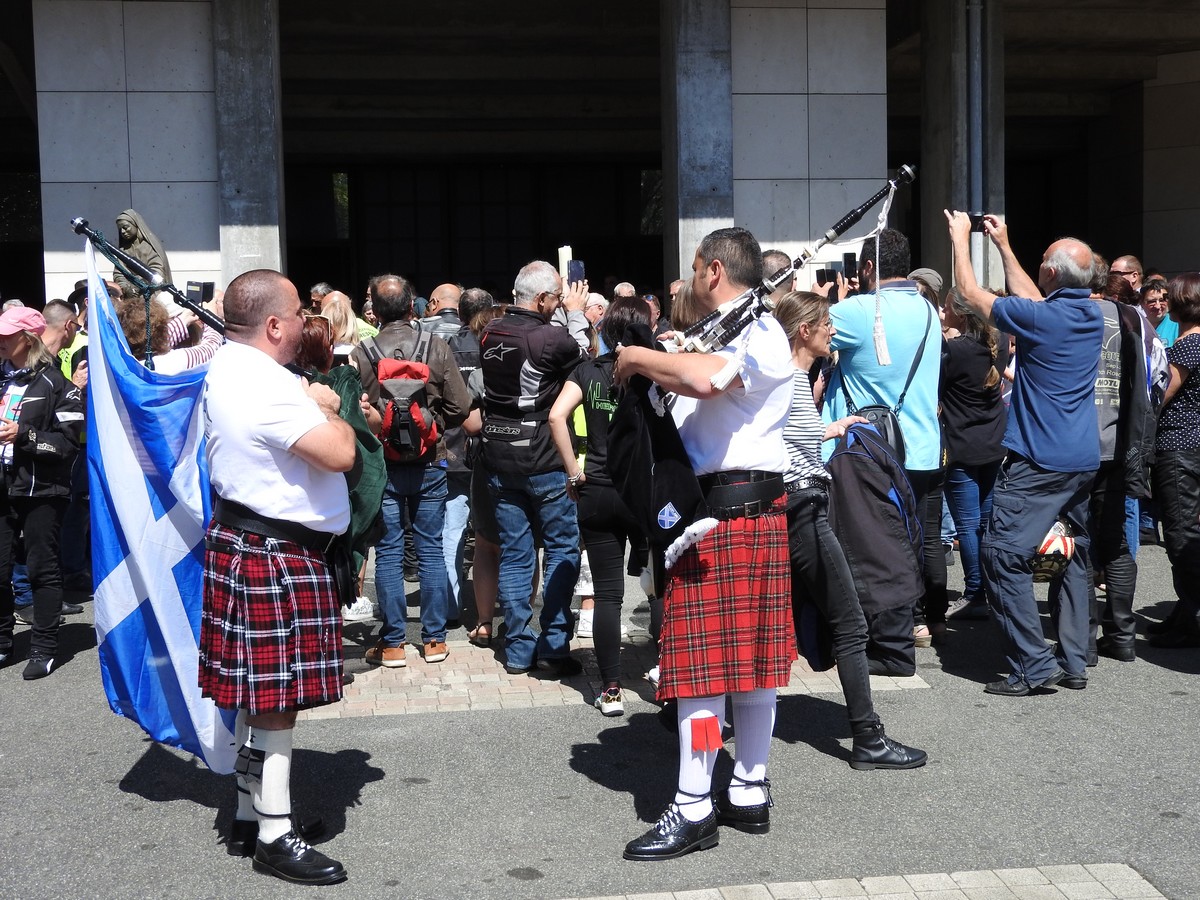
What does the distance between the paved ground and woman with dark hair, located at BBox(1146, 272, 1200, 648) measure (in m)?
0.32

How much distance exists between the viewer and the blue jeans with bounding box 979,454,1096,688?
5785mm

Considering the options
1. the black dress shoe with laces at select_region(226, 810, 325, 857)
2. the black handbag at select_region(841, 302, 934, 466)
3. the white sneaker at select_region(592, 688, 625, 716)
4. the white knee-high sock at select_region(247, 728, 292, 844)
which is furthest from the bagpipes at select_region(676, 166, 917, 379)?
the white sneaker at select_region(592, 688, 625, 716)

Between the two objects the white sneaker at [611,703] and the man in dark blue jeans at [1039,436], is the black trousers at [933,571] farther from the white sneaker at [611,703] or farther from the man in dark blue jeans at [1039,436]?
the white sneaker at [611,703]

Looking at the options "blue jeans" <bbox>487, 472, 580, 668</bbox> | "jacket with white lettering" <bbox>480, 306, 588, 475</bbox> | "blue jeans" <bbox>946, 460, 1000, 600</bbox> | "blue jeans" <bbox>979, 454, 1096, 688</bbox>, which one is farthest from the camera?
"blue jeans" <bbox>946, 460, 1000, 600</bbox>

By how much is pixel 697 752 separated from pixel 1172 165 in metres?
18.0

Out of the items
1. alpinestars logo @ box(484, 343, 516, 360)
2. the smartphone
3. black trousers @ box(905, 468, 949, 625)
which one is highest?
the smartphone

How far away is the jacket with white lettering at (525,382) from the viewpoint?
6.14m

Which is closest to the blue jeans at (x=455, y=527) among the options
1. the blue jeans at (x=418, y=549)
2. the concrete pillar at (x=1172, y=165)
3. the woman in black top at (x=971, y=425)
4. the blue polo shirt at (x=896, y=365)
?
the blue jeans at (x=418, y=549)

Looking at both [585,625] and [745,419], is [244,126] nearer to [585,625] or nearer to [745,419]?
[585,625]

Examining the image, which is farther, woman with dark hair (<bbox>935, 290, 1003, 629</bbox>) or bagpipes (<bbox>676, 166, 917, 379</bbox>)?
woman with dark hair (<bbox>935, 290, 1003, 629</bbox>)

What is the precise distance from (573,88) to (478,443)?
13703 mm

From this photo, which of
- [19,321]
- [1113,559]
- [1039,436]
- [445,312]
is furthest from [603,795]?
[445,312]

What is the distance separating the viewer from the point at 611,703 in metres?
5.63

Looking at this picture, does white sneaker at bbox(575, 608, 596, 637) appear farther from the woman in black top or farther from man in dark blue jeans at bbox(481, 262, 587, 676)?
the woman in black top
